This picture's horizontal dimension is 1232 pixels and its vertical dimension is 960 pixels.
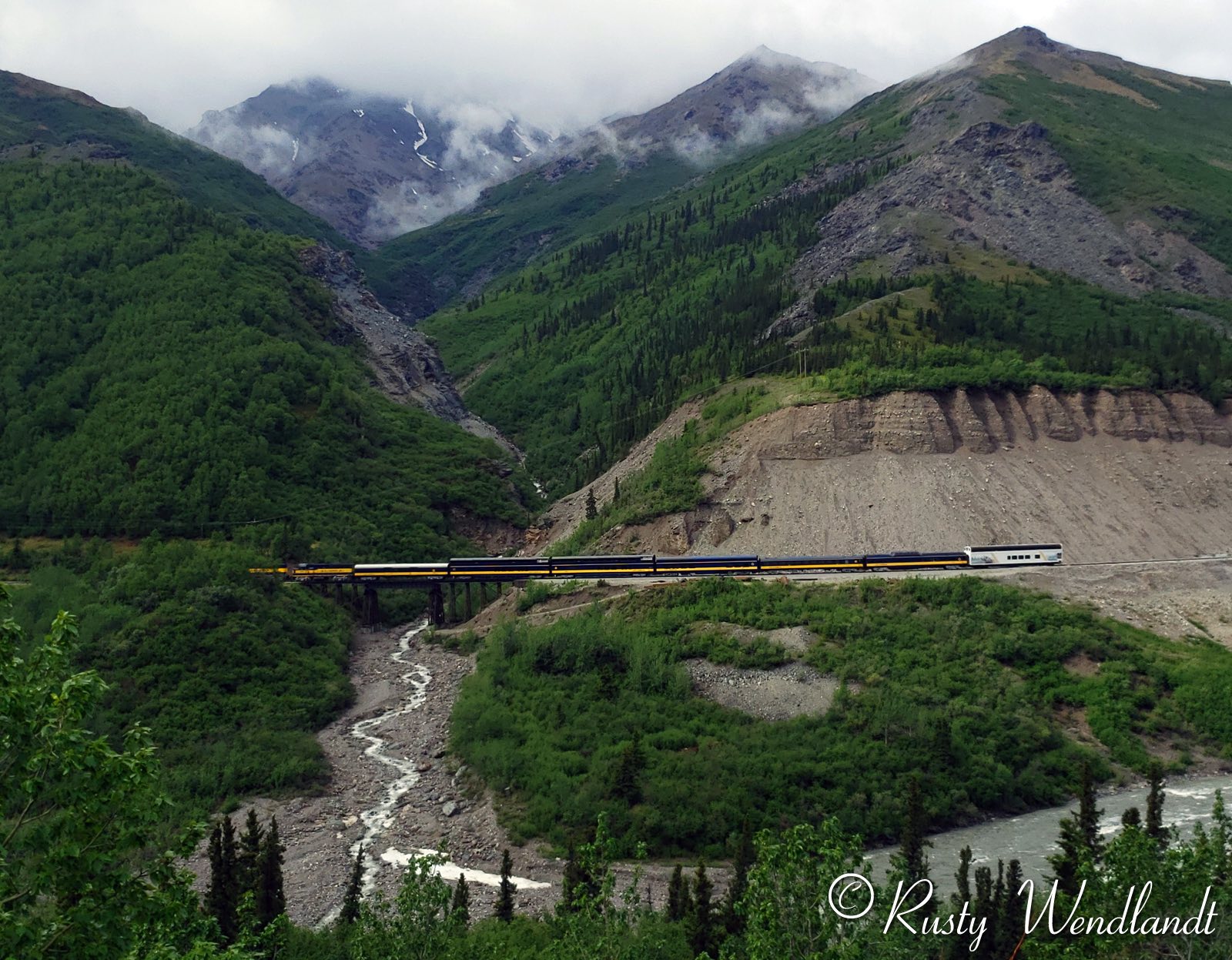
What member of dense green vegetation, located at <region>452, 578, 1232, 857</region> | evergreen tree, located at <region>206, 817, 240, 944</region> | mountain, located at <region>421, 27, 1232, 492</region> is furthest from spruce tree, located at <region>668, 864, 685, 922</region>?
mountain, located at <region>421, 27, 1232, 492</region>

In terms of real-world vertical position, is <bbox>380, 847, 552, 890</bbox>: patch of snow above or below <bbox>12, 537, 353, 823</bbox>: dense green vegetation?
below

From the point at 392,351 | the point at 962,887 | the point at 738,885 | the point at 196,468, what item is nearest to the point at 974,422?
the point at 962,887

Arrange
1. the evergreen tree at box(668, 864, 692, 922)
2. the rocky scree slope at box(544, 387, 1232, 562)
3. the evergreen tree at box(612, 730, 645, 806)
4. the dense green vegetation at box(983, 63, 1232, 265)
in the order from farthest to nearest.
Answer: the dense green vegetation at box(983, 63, 1232, 265)
the rocky scree slope at box(544, 387, 1232, 562)
the evergreen tree at box(612, 730, 645, 806)
the evergreen tree at box(668, 864, 692, 922)

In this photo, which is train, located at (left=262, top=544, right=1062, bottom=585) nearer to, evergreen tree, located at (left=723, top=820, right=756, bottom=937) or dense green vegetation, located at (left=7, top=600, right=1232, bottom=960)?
dense green vegetation, located at (left=7, top=600, right=1232, bottom=960)

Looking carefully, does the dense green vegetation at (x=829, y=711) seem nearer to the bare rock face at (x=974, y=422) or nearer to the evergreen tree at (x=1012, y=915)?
the evergreen tree at (x=1012, y=915)

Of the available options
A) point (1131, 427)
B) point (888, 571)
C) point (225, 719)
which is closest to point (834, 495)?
point (888, 571)

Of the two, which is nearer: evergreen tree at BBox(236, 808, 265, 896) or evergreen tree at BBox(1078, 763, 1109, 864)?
evergreen tree at BBox(236, 808, 265, 896)

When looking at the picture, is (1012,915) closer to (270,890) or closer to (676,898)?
(676,898)

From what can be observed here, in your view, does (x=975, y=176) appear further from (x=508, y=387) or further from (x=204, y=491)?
Answer: (x=204, y=491)
